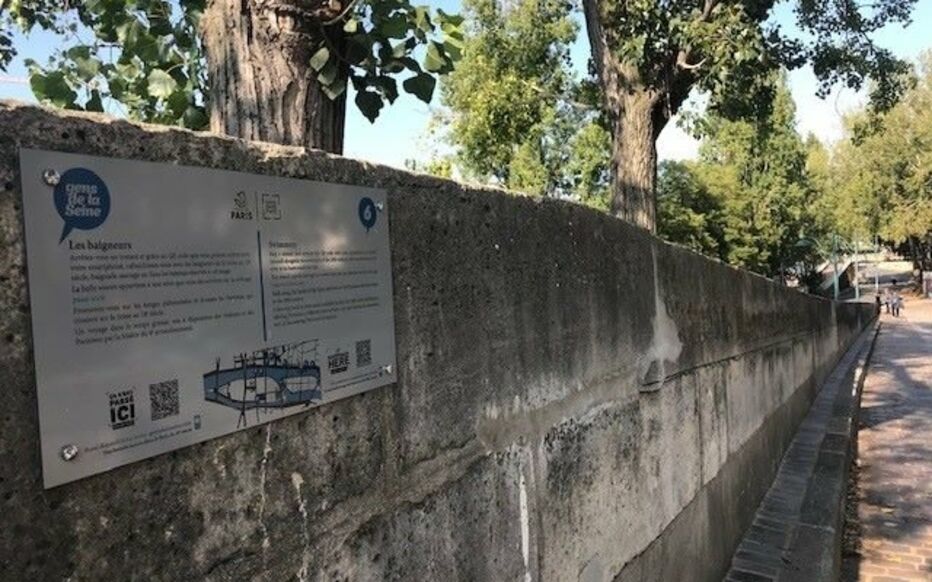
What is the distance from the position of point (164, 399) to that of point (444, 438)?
877 millimetres

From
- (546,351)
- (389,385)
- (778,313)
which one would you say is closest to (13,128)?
(389,385)

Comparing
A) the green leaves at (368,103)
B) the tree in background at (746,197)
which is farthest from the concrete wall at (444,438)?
the tree in background at (746,197)

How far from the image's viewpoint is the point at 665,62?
9586 millimetres

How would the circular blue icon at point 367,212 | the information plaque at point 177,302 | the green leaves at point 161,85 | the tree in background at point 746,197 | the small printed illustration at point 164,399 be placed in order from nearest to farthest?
the information plaque at point 177,302 < the small printed illustration at point 164,399 < the circular blue icon at point 367,212 < the green leaves at point 161,85 < the tree in background at point 746,197

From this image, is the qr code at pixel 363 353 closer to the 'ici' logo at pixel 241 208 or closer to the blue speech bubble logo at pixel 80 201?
the 'ici' logo at pixel 241 208

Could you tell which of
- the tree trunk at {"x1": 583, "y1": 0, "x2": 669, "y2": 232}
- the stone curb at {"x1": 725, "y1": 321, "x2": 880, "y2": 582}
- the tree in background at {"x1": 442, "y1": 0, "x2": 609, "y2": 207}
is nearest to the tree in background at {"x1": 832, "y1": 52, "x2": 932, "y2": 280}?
the tree in background at {"x1": 442, "y1": 0, "x2": 609, "y2": 207}

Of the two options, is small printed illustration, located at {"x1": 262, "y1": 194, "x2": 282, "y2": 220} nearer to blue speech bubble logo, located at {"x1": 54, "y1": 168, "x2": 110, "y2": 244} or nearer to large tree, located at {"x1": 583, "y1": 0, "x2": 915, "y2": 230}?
blue speech bubble logo, located at {"x1": 54, "y1": 168, "x2": 110, "y2": 244}

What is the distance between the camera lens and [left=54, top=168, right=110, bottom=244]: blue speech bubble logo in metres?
1.03

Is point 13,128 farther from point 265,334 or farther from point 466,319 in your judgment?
point 466,319

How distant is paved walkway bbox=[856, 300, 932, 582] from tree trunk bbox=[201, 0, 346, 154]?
235 inches

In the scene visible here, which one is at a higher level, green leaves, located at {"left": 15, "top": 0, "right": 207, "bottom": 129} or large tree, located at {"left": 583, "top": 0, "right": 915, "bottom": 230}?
large tree, located at {"left": 583, "top": 0, "right": 915, "bottom": 230}

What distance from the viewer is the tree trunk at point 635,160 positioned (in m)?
9.59

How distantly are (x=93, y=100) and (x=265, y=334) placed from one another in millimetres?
2391

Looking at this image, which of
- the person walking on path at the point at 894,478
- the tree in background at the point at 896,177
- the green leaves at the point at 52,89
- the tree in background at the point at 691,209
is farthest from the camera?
the tree in background at the point at 896,177
